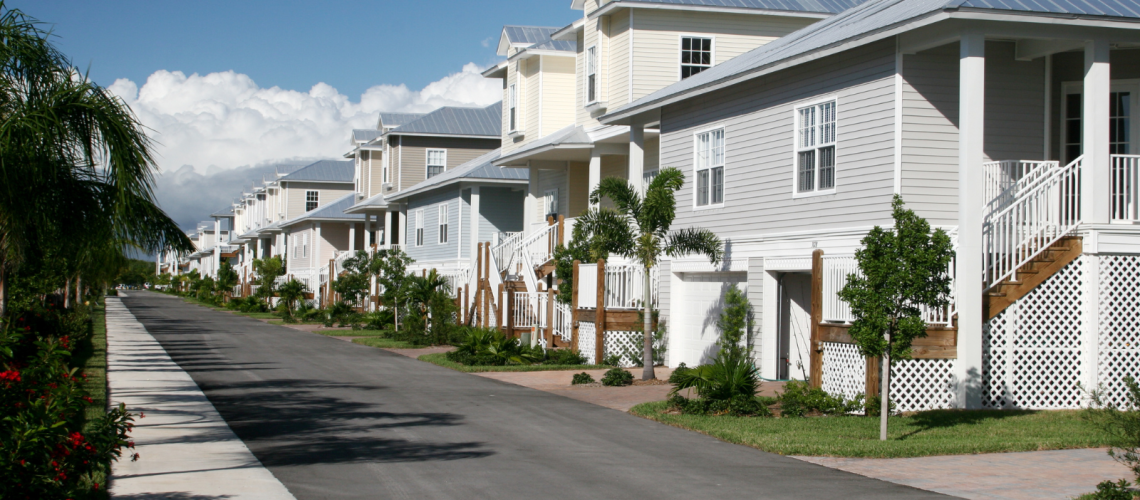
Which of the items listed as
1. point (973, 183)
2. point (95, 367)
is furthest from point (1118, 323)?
point (95, 367)

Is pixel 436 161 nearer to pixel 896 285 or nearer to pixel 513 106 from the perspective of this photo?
pixel 513 106

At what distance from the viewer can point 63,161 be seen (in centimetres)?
1039

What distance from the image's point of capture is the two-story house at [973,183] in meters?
14.8

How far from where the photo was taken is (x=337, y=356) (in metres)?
25.8

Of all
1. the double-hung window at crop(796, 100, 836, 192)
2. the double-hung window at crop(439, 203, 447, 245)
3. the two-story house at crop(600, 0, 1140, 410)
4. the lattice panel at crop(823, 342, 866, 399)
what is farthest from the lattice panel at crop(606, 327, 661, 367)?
the double-hung window at crop(439, 203, 447, 245)

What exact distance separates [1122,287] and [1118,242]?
0.69m

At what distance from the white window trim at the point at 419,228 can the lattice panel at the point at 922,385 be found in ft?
98.9

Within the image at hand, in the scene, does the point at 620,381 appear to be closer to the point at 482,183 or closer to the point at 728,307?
the point at 728,307

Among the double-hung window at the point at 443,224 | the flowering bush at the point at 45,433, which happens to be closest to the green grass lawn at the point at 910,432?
the flowering bush at the point at 45,433

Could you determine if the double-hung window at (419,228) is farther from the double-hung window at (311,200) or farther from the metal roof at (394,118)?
the double-hung window at (311,200)

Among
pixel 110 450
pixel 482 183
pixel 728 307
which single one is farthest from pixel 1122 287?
pixel 482 183

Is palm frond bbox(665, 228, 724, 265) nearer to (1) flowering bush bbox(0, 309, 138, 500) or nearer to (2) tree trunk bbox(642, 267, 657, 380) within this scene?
(2) tree trunk bbox(642, 267, 657, 380)

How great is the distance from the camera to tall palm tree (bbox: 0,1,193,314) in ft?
33.1

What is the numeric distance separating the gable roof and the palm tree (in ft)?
96.8
